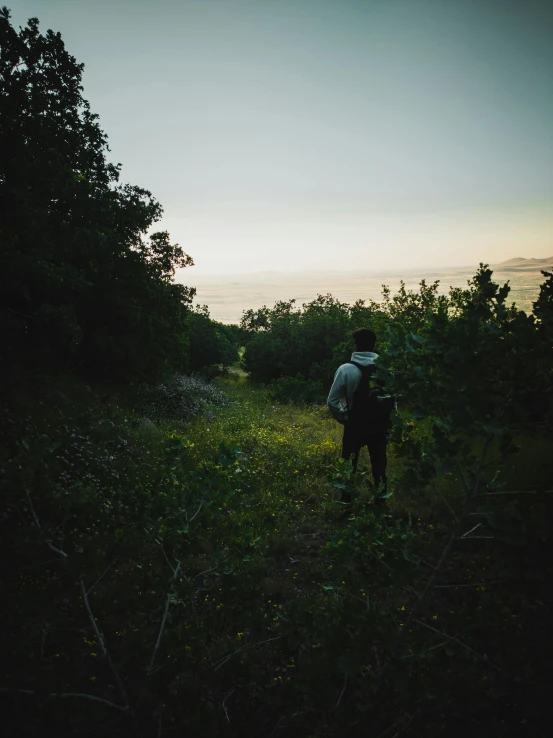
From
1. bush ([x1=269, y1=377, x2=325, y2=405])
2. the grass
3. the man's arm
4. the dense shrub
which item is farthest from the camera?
bush ([x1=269, y1=377, x2=325, y2=405])

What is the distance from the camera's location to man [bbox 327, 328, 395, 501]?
5164 millimetres

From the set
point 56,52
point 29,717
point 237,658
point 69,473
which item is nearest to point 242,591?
point 237,658

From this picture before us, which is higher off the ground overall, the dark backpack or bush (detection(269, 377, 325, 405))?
the dark backpack

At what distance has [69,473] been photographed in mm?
5887

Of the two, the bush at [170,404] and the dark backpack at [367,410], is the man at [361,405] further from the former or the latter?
the bush at [170,404]

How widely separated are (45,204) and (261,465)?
1069 cm

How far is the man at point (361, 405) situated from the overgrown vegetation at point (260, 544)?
0.70 metres

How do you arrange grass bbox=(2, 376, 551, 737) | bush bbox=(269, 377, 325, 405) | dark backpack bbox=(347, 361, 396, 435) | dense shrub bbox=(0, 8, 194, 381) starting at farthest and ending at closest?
bush bbox=(269, 377, 325, 405), dense shrub bbox=(0, 8, 194, 381), dark backpack bbox=(347, 361, 396, 435), grass bbox=(2, 376, 551, 737)

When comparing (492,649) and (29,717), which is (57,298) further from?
(492,649)

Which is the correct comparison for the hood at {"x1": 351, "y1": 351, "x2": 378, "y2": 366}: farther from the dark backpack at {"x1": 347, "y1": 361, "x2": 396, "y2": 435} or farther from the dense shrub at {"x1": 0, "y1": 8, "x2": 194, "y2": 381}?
the dense shrub at {"x1": 0, "y1": 8, "x2": 194, "y2": 381}

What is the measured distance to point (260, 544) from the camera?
4988 mm

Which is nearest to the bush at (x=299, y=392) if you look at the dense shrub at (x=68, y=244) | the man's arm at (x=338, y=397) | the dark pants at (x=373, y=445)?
the dense shrub at (x=68, y=244)

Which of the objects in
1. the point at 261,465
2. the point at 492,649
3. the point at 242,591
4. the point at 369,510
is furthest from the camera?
the point at 261,465

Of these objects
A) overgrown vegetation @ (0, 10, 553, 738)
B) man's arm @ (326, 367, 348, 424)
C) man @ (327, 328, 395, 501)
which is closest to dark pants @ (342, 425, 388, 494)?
man @ (327, 328, 395, 501)
